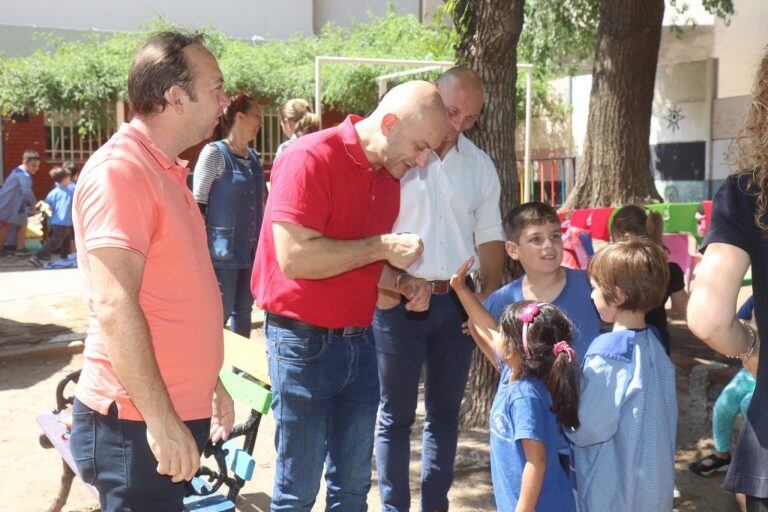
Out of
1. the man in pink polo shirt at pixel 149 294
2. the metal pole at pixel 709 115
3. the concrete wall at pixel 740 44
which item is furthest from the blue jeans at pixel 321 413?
the concrete wall at pixel 740 44

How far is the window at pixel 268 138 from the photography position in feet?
72.5

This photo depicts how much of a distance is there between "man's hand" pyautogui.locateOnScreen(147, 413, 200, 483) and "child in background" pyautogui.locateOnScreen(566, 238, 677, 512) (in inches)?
59.3

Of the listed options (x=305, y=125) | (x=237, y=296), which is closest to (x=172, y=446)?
(x=237, y=296)

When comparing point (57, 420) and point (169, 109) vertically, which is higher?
point (169, 109)

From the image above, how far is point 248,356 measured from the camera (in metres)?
4.16

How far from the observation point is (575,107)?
64.3 ft

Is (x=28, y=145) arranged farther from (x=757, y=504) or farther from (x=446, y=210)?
(x=757, y=504)

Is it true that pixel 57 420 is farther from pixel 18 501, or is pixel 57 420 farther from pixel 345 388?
pixel 345 388

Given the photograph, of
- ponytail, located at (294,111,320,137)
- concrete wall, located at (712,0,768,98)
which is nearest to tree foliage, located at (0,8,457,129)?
concrete wall, located at (712,0,768,98)

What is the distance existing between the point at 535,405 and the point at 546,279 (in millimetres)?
896

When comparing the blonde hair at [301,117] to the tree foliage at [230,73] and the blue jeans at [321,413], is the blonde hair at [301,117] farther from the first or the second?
the tree foliage at [230,73]

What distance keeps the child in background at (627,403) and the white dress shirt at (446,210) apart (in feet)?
2.96

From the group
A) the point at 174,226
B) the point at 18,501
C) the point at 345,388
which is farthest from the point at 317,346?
the point at 18,501

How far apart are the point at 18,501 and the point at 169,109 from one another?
3156 millimetres
